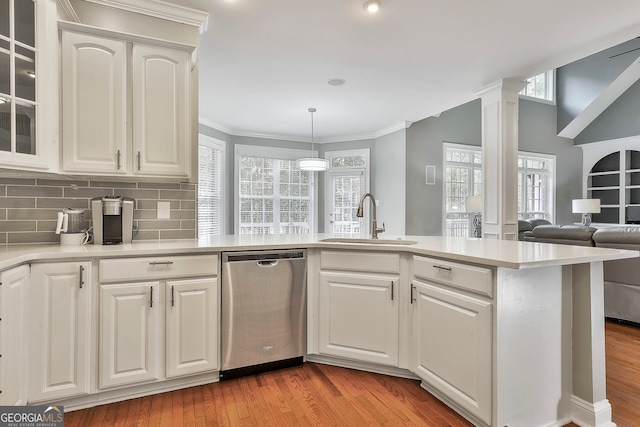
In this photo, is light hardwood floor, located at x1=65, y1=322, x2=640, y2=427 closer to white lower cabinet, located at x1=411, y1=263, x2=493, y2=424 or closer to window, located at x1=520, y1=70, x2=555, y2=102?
white lower cabinet, located at x1=411, y1=263, x2=493, y2=424

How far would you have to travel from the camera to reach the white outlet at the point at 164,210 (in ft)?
8.52

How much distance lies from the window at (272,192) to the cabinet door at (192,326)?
14.4 ft

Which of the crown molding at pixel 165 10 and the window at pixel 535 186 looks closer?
the crown molding at pixel 165 10

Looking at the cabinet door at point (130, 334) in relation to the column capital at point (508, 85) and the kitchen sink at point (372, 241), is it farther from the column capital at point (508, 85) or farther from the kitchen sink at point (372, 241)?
the column capital at point (508, 85)

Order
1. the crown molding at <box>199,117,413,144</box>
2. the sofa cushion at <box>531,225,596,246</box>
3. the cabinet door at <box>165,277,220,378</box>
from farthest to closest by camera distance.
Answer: the crown molding at <box>199,117,413,144</box> → the sofa cushion at <box>531,225,596,246</box> → the cabinet door at <box>165,277,220,378</box>

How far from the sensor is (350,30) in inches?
113

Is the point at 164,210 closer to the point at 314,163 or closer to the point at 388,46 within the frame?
the point at 388,46

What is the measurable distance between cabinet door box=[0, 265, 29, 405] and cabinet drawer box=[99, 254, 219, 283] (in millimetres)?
352

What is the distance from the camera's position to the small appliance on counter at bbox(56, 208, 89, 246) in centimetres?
221

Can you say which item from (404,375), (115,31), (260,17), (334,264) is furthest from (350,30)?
(404,375)

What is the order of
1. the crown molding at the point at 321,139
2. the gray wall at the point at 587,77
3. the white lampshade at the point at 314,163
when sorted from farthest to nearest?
the gray wall at the point at 587,77 < the crown molding at the point at 321,139 < the white lampshade at the point at 314,163

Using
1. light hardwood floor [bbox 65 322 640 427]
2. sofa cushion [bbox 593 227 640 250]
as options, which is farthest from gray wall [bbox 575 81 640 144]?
light hardwood floor [bbox 65 322 640 427]

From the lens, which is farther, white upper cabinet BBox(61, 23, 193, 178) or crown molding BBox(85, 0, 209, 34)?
crown molding BBox(85, 0, 209, 34)

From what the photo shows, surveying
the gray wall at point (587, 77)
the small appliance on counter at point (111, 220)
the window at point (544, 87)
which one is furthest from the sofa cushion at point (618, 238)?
the window at point (544, 87)
